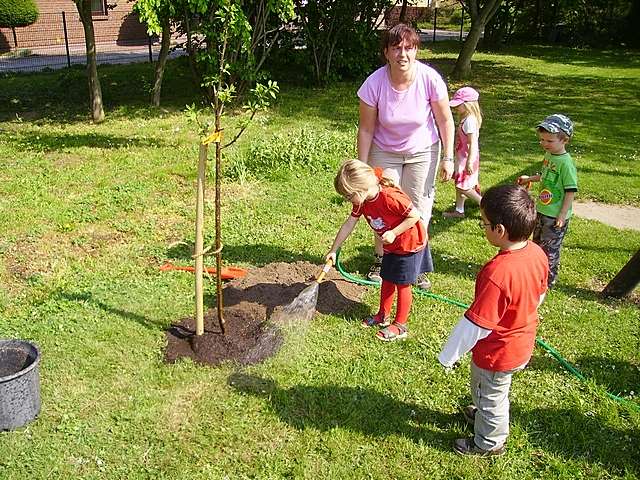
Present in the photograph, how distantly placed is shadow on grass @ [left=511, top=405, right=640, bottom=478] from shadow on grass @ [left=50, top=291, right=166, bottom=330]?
246 centimetres

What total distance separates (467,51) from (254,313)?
1286 cm

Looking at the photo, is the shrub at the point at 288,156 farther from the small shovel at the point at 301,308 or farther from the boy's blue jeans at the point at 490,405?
the boy's blue jeans at the point at 490,405

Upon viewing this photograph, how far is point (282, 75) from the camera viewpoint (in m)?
14.8

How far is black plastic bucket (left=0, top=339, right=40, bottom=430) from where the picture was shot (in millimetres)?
3104

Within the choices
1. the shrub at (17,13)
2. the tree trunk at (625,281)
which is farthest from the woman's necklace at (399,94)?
the shrub at (17,13)

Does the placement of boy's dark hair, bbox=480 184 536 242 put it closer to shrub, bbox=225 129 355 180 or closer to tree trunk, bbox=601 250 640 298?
tree trunk, bbox=601 250 640 298

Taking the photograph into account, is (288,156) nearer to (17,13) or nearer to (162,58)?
(162,58)

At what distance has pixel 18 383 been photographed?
311 cm

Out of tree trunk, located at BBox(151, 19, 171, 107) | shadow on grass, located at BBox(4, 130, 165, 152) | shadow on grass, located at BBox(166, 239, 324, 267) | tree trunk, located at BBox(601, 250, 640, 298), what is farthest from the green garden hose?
tree trunk, located at BBox(151, 19, 171, 107)

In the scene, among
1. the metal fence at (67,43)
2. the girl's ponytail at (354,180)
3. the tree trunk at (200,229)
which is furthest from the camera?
the metal fence at (67,43)

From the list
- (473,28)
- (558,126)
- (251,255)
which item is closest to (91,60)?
Answer: (251,255)

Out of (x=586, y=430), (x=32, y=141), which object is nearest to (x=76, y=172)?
(x=32, y=141)

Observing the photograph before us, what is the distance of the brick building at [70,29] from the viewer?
859 inches

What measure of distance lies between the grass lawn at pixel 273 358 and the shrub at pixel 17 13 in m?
15.4
